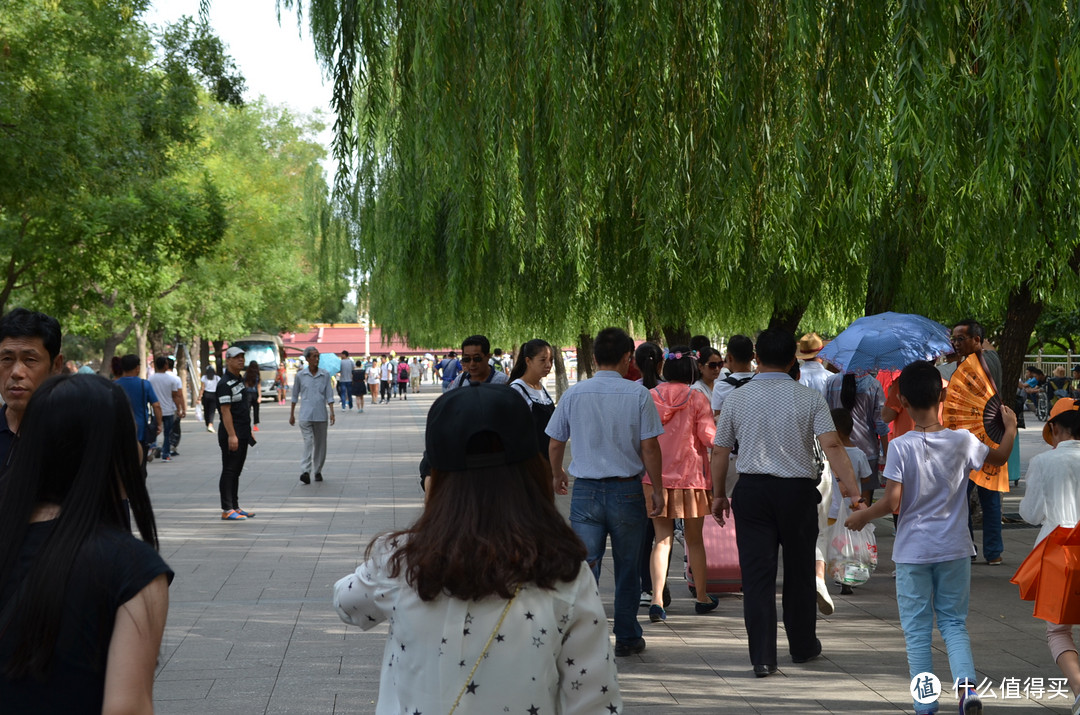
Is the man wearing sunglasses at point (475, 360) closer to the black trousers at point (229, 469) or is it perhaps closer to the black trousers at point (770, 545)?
the black trousers at point (770, 545)

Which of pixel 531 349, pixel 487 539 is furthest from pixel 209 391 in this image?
pixel 487 539

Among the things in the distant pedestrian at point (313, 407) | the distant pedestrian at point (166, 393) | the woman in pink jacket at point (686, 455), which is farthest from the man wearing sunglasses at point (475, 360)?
the distant pedestrian at point (166, 393)

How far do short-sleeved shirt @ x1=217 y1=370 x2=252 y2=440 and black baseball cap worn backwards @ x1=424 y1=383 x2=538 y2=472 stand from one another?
34.6 feet

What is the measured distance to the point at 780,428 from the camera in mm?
6211

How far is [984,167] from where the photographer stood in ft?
17.6

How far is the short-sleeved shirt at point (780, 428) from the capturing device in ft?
20.3

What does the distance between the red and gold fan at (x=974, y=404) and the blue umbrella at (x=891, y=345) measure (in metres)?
3.54

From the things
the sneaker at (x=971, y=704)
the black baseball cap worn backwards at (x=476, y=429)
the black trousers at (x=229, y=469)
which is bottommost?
the sneaker at (x=971, y=704)

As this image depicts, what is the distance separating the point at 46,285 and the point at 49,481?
2434cm

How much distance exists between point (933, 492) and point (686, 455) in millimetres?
2722

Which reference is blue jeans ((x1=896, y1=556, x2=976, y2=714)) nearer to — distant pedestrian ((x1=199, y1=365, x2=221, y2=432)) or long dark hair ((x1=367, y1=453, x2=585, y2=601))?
long dark hair ((x1=367, y1=453, x2=585, y2=601))

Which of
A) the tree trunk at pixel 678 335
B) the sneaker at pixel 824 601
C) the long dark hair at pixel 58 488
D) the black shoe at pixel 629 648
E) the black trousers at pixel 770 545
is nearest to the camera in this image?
the long dark hair at pixel 58 488

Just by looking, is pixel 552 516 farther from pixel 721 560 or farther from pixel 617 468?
pixel 721 560

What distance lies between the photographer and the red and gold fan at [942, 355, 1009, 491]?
20.6ft
